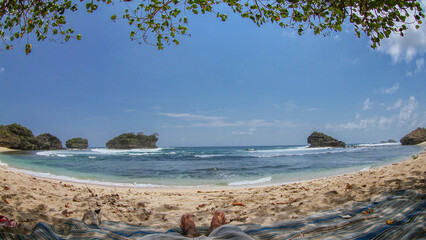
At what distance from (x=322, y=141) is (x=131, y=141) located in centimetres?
6081

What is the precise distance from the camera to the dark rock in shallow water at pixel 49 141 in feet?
195

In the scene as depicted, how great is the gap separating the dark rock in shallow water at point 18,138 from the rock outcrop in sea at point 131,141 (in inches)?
976

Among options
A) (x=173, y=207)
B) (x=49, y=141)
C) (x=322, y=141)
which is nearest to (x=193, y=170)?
(x=173, y=207)

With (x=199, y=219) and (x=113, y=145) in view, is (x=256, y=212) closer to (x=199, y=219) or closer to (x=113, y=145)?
(x=199, y=219)

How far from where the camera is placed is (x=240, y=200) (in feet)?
19.3

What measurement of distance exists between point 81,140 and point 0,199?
3691 inches

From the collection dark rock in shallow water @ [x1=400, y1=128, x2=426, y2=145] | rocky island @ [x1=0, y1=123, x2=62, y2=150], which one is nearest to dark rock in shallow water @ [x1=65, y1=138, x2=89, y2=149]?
rocky island @ [x1=0, y1=123, x2=62, y2=150]

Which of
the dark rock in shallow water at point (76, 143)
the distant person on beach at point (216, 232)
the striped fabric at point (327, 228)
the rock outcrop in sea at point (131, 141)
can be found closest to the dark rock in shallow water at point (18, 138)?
the rock outcrop in sea at point (131, 141)

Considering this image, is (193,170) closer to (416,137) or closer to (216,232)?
(216,232)

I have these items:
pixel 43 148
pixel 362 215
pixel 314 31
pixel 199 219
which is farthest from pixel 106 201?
pixel 43 148

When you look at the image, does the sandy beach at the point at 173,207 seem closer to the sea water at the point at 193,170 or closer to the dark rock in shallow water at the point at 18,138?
the sea water at the point at 193,170

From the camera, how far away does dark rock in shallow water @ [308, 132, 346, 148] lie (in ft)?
211

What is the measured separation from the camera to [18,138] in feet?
166

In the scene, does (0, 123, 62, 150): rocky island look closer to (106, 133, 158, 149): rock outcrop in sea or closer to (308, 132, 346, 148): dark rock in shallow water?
(106, 133, 158, 149): rock outcrop in sea
